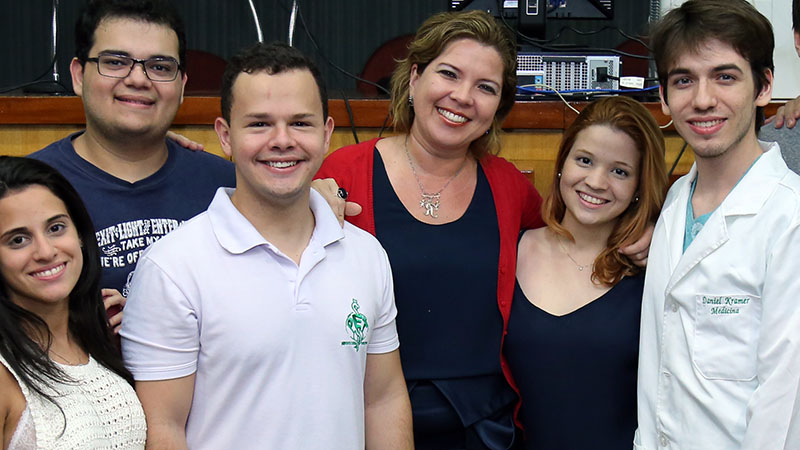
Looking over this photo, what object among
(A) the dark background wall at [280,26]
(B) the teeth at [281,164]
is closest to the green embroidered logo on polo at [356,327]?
(B) the teeth at [281,164]

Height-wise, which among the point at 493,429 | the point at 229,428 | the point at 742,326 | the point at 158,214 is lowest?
the point at 493,429

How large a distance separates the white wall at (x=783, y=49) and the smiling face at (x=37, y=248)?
204cm

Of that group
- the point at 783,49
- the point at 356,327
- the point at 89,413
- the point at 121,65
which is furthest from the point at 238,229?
the point at 783,49

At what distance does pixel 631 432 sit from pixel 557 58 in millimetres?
1273

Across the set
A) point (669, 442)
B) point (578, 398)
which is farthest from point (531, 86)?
point (669, 442)

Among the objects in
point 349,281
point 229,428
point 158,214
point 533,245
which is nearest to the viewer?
point 229,428

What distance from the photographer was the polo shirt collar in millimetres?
1502

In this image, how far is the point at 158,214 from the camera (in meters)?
1.77

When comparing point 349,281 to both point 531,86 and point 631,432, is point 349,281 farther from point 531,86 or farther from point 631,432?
point 531,86

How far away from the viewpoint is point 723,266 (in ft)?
5.16

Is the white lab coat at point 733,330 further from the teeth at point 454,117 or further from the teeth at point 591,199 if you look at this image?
the teeth at point 454,117

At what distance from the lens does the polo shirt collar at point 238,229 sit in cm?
150

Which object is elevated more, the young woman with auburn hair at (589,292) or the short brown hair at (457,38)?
the short brown hair at (457,38)

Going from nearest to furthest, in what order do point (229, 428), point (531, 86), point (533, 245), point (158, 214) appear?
1. point (229, 428)
2. point (158, 214)
3. point (533, 245)
4. point (531, 86)
